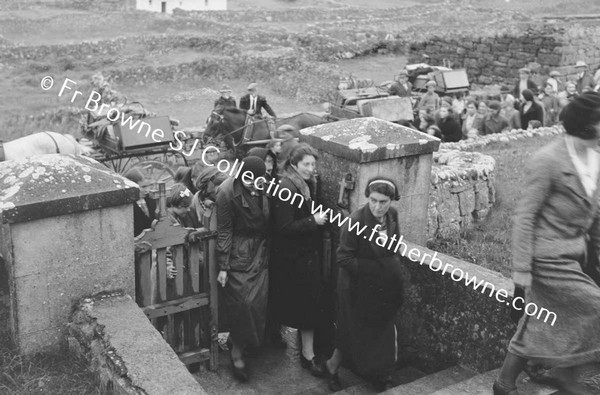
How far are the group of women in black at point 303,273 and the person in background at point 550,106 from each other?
11246 millimetres

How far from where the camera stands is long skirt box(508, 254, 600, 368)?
404 cm

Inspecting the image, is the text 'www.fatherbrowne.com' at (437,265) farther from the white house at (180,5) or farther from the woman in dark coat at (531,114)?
the white house at (180,5)

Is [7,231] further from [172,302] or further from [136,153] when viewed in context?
[136,153]

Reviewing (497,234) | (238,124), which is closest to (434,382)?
(497,234)

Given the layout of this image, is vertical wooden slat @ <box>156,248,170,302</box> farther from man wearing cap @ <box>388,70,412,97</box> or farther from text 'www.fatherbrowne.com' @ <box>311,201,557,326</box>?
man wearing cap @ <box>388,70,412,97</box>

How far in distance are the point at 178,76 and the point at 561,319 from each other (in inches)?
967

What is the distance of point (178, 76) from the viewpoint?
90.0 feet

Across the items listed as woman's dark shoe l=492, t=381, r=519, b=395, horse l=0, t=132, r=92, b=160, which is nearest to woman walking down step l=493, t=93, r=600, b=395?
woman's dark shoe l=492, t=381, r=519, b=395

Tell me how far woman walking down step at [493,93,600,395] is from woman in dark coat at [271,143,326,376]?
183cm

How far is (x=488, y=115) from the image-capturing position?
48.9 feet

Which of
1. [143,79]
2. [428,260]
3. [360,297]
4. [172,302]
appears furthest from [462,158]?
[143,79]

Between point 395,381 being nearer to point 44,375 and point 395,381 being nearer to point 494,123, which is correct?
point 44,375

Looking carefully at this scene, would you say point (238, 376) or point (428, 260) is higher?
point (428, 260)

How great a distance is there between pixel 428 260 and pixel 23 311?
2.85 metres
